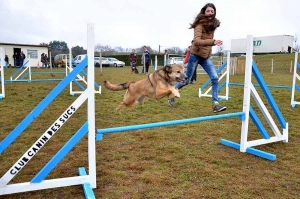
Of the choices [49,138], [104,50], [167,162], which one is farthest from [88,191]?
[104,50]

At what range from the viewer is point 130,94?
496cm

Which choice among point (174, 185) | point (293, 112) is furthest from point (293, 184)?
point (293, 112)

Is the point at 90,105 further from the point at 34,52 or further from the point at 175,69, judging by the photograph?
the point at 34,52

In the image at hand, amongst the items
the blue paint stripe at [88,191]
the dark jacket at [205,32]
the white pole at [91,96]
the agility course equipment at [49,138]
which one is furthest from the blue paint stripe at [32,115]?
the dark jacket at [205,32]

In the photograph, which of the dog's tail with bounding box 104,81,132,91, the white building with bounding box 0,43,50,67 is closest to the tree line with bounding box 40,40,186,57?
the white building with bounding box 0,43,50,67

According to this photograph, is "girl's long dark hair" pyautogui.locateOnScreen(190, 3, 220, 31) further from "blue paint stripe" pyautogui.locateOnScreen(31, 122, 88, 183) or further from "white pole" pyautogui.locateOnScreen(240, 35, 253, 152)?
"blue paint stripe" pyautogui.locateOnScreen(31, 122, 88, 183)

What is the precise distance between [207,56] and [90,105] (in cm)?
248

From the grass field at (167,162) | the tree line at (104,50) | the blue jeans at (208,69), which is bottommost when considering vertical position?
the grass field at (167,162)

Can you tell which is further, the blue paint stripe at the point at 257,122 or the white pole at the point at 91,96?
the blue paint stripe at the point at 257,122

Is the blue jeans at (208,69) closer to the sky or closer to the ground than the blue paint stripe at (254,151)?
closer to the sky

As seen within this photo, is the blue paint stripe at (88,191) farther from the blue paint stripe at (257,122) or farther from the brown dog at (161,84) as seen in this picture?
the blue paint stripe at (257,122)

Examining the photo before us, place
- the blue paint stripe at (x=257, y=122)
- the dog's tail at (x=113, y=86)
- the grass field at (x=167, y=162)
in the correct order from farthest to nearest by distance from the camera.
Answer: the dog's tail at (x=113, y=86), the blue paint stripe at (x=257, y=122), the grass field at (x=167, y=162)

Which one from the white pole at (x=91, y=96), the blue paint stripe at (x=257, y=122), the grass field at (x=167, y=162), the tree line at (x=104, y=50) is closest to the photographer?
the white pole at (x=91, y=96)

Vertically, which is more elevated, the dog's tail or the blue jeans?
the blue jeans
